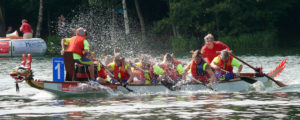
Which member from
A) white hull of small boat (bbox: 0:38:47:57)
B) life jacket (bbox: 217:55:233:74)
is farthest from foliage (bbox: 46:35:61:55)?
life jacket (bbox: 217:55:233:74)

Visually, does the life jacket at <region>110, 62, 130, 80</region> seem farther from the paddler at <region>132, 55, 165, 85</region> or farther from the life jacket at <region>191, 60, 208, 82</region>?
the life jacket at <region>191, 60, 208, 82</region>

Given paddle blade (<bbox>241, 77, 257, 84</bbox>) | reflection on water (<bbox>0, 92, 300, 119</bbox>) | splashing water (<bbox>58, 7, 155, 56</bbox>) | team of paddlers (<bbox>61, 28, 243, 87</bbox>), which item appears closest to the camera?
reflection on water (<bbox>0, 92, 300, 119</bbox>)

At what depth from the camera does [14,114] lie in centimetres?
1596

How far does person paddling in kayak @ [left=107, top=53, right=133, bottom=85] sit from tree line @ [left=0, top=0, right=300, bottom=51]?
24.3 meters

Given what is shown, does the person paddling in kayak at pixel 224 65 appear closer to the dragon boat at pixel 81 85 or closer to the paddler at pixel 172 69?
the dragon boat at pixel 81 85

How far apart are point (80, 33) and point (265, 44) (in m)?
26.3

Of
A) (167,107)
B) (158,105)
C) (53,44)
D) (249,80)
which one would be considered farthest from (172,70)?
(53,44)

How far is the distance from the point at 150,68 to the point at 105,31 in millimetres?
26583

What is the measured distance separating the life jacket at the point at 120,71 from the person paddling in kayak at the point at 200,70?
1.65 m

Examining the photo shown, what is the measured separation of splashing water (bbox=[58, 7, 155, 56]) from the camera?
4428 centimetres

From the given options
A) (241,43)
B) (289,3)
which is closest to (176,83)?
(241,43)

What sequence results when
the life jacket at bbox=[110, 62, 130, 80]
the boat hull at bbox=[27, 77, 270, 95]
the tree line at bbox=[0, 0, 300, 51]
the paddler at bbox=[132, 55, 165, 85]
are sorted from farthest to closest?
the tree line at bbox=[0, 0, 300, 51] < the paddler at bbox=[132, 55, 165, 85] < the life jacket at bbox=[110, 62, 130, 80] < the boat hull at bbox=[27, 77, 270, 95]

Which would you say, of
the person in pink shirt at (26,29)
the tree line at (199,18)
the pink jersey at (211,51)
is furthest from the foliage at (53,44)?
the pink jersey at (211,51)

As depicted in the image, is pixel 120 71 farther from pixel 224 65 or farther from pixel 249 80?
pixel 249 80
